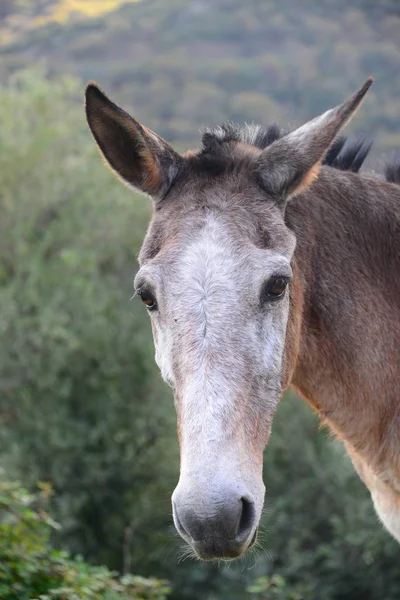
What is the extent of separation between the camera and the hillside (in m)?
32.7

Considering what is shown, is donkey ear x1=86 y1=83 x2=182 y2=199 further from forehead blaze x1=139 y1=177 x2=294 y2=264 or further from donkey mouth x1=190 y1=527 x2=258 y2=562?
donkey mouth x1=190 y1=527 x2=258 y2=562

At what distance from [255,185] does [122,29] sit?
40.0 m

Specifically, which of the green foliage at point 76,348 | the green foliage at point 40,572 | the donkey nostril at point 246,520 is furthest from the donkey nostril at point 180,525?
the green foliage at point 76,348

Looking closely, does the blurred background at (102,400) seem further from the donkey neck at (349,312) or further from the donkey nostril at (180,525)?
the donkey nostril at (180,525)

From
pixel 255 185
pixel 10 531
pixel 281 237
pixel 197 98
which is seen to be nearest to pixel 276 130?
pixel 255 185

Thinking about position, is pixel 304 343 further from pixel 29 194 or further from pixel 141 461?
pixel 29 194

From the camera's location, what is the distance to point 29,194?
2161 cm

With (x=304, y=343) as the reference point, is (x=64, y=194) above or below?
below

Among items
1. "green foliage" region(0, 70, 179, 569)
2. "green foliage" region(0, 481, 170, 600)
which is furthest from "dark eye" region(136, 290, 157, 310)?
"green foliage" region(0, 70, 179, 569)

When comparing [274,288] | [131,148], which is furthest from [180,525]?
[131,148]

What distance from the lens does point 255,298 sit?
3.83m

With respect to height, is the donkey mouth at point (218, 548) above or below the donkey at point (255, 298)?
below

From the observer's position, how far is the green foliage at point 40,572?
15.9 feet

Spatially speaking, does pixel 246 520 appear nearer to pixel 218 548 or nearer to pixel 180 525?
pixel 218 548
